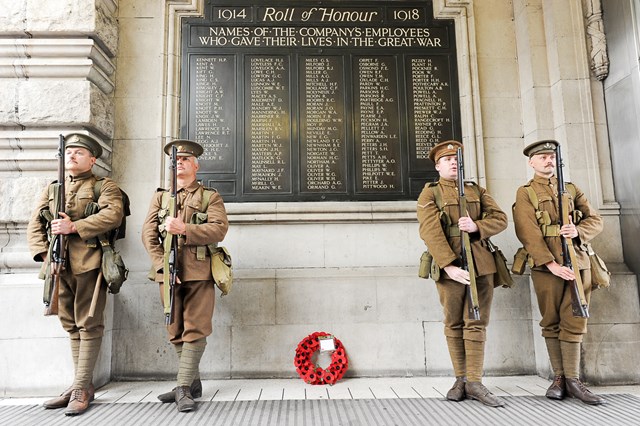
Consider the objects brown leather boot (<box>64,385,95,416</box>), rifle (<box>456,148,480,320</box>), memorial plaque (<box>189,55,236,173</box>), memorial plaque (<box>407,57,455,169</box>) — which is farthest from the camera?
memorial plaque (<box>407,57,455,169</box>)

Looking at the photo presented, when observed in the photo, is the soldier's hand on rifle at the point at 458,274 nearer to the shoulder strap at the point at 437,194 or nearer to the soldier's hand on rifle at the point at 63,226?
the shoulder strap at the point at 437,194

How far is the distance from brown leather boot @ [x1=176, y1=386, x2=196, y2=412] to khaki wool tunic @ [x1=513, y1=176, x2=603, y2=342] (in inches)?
120

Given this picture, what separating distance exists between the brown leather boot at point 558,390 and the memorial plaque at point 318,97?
2.24 metres

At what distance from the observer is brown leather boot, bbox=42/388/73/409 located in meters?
3.58

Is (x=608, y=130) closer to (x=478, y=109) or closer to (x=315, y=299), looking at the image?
(x=478, y=109)

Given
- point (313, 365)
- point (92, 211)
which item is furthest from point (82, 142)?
point (313, 365)

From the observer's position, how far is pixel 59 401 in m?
3.60

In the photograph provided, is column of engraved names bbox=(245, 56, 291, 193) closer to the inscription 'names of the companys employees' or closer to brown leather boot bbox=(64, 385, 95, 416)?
the inscription 'names of the companys employees'

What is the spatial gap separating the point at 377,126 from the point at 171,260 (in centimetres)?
275

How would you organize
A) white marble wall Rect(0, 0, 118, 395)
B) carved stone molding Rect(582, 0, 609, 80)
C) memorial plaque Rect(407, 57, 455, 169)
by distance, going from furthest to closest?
memorial plaque Rect(407, 57, 455, 169), carved stone molding Rect(582, 0, 609, 80), white marble wall Rect(0, 0, 118, 395)

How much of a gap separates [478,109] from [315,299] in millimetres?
2824

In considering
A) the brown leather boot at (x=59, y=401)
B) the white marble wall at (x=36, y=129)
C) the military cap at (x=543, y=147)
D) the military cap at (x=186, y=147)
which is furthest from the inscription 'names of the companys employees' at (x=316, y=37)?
the brown leather boot at (x=59, y=401)

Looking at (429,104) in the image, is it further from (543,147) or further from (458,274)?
(458,274)

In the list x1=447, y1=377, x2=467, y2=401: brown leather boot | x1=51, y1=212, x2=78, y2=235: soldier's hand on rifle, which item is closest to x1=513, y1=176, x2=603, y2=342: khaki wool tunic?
x1=447, y1=377, x2=467, y2=401: brown leather boot
